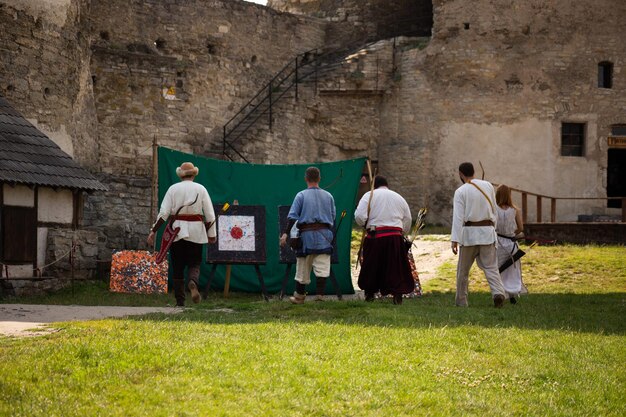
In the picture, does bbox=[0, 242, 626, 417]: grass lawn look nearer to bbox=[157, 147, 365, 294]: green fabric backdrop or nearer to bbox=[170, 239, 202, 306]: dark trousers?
bbox=[170, 239, 202, 306]: dark trousers

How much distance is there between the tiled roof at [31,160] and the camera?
14.6 metres

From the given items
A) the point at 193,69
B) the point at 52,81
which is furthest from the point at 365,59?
the point at 52,81

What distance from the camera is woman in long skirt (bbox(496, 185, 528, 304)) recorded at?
13203 mm

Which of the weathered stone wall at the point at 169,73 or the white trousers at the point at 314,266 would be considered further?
the weathered stone wall at the point at 169,73

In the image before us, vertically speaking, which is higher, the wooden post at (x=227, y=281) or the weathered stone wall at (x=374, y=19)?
the weathered stone wall at (x=374, y=19)

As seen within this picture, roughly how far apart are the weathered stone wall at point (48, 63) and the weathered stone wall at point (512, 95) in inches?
366

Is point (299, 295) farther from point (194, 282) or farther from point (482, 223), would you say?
point (482, 223)

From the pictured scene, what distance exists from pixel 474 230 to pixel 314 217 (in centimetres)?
193

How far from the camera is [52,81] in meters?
19.5

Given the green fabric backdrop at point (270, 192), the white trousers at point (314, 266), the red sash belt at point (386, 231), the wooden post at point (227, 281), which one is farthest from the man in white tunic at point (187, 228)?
the green fabric backdrop at point (270, 192)

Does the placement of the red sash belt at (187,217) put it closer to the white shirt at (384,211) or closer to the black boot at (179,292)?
the black boot at (179,292)

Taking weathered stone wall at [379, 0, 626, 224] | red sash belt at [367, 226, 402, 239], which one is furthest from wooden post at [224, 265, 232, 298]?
weathered stone wall at [379, 0, 626, 224]

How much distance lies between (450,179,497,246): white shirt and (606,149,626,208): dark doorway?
17.2 meters

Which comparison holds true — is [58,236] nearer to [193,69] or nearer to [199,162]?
[199,162]
